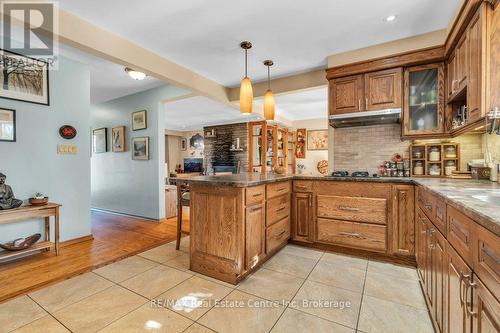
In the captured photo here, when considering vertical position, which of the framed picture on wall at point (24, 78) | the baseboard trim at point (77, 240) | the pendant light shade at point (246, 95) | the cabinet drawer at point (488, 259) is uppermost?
the framed picture on wall at point (24, 78)

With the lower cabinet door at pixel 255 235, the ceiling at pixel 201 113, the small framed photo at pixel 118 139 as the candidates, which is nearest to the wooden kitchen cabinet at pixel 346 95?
the lower cabinet door at pixel 255 235

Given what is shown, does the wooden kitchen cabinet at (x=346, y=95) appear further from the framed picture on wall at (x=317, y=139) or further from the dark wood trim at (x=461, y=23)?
the framed picture on wall at (x=317, y=139)

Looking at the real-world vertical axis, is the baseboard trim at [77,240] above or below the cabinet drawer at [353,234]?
below

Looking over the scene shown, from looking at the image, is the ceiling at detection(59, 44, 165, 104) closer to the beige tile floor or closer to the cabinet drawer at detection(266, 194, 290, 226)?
the beige tile floor

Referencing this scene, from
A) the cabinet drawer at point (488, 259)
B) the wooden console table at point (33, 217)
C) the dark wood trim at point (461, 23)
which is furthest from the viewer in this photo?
the wooden console table at point (33, 217)

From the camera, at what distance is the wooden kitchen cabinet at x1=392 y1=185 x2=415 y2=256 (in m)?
2.33

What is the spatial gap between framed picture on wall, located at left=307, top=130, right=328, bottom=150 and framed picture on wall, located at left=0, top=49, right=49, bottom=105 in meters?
6.30

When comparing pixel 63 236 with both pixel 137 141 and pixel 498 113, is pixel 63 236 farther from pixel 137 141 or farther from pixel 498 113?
pixel 498 113

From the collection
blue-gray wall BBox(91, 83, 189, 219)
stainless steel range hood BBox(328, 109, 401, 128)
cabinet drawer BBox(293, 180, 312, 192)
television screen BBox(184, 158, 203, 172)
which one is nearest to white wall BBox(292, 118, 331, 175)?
television screen BBox(184, 158, 203, 172)

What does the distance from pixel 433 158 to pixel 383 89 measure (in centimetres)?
99

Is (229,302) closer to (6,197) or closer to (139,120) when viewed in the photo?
(6,197)

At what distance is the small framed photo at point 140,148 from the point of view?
4301 mm

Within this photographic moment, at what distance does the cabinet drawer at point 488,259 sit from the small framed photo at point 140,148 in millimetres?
4428

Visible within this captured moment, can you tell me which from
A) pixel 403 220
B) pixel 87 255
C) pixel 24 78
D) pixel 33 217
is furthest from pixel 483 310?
pixel 24 78
